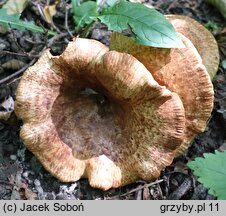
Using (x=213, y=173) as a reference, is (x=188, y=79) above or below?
above

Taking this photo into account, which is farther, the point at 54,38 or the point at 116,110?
the point at 54,38

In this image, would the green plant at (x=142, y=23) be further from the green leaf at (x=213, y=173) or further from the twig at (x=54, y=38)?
the green leaf at (x=213, y=173)

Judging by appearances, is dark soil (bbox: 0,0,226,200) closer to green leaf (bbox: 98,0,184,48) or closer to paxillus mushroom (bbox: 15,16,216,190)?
paxillus mushroom (bbox: 15,16,216,190)

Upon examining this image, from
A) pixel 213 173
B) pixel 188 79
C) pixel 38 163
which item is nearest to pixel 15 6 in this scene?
pixel 38 163

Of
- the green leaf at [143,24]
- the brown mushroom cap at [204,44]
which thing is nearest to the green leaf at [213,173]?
the green leaf at [143,24]

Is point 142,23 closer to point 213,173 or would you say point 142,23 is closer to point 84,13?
point 84,13
